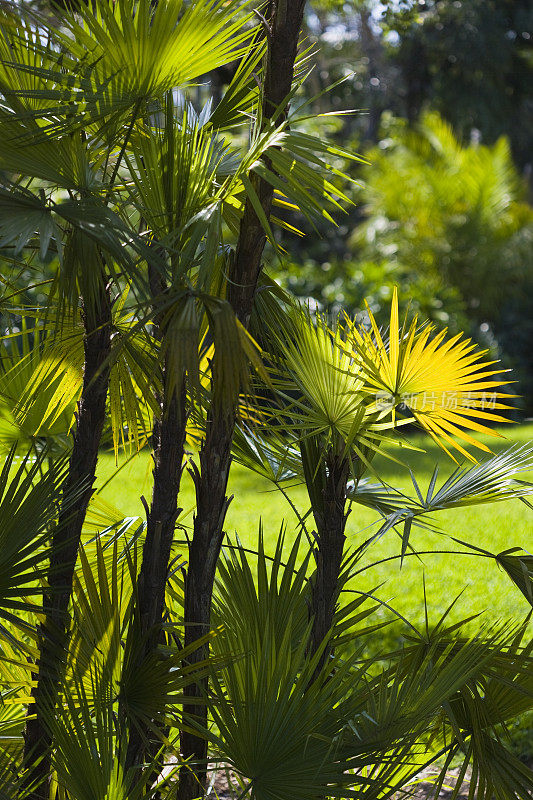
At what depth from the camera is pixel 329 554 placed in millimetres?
1988

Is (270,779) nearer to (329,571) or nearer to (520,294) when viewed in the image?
(329,571)

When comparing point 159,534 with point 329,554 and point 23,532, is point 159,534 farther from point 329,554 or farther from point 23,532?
point 329,554

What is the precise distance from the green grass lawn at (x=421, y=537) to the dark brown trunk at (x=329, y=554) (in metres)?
1.17

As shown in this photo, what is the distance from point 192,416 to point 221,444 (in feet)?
1.03

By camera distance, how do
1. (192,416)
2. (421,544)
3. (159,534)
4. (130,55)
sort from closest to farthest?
(130,55)
(159,534)
(192,416)
(421,544)

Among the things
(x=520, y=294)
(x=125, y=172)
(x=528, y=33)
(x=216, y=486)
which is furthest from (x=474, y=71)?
(x=216, y=486)

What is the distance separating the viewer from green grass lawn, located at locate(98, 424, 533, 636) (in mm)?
4016

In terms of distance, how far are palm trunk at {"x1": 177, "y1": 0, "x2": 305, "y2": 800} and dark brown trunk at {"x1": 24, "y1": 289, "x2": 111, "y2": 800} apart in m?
0.24

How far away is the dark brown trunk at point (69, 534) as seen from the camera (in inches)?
69.4

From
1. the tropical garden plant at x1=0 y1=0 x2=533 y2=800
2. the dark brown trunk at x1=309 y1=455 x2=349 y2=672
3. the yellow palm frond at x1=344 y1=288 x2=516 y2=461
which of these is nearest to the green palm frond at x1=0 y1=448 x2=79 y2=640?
the tropical garden plant at x1=0 y1=0 x2=533 y2=800

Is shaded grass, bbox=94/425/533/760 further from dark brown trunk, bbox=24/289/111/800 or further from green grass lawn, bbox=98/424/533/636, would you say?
dark brown trunk, bbox=24/289/111/800

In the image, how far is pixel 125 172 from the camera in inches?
102

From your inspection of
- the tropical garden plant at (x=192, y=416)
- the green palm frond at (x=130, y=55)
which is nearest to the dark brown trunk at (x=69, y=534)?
the tropical garden plant at (x=192, y=416)

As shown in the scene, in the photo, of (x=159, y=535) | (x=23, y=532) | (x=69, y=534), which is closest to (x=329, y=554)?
(x=159, y=535)
